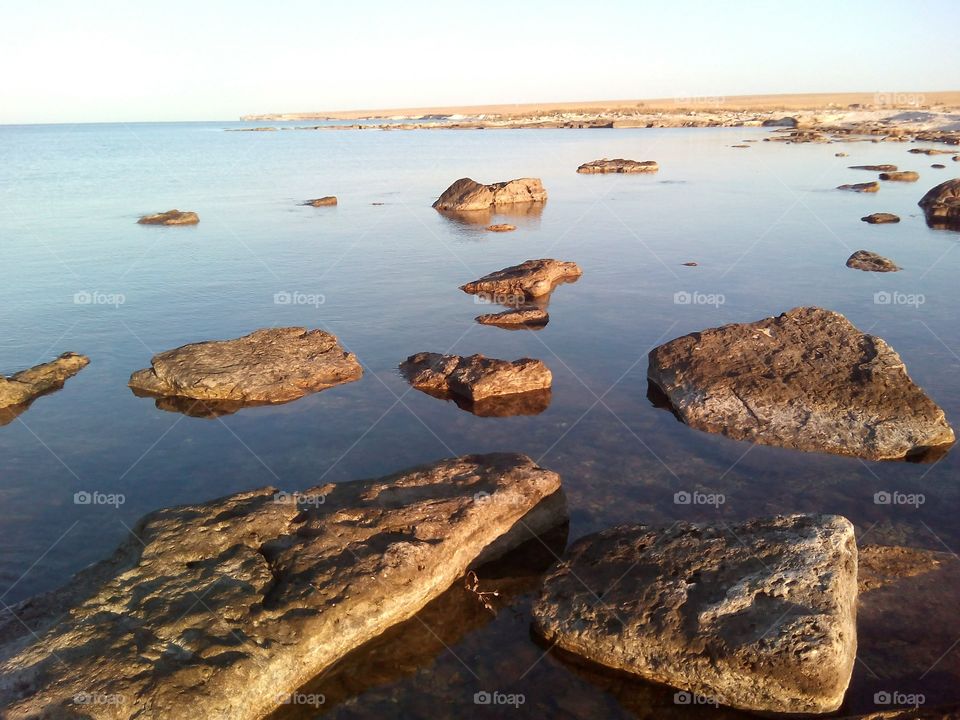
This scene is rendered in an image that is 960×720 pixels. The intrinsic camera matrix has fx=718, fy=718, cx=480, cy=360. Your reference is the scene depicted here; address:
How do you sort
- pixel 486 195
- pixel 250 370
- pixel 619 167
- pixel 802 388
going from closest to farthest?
pixel 802 388 → pixel 250 370 → pixel 486 195 → pixel 619 167

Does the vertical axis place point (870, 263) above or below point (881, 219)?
above

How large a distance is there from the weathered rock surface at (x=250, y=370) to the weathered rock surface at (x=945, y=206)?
3255cm

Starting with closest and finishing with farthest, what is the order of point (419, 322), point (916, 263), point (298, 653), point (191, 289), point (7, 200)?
1. point (298, 653)
2. point (419, 322)
3. point (191, 289)
4. point (916, 263)
5. point (7, 200)

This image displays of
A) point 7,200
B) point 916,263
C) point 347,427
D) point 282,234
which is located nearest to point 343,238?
point 282,234

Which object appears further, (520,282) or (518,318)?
(520,282)

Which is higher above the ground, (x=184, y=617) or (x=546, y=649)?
(x=184, y=617)

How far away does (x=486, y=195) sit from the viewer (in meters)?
43.7

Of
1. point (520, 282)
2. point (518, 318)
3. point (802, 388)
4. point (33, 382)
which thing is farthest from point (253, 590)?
point (520, 282)

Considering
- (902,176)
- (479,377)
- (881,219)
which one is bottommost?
(902,176)

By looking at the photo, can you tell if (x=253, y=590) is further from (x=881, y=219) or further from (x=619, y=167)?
(x=619, y=167)

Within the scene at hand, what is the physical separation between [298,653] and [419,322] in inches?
547

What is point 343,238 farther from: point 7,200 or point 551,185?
point 7,200

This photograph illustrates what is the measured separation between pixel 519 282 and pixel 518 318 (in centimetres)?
306

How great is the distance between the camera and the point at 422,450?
1386 cm
